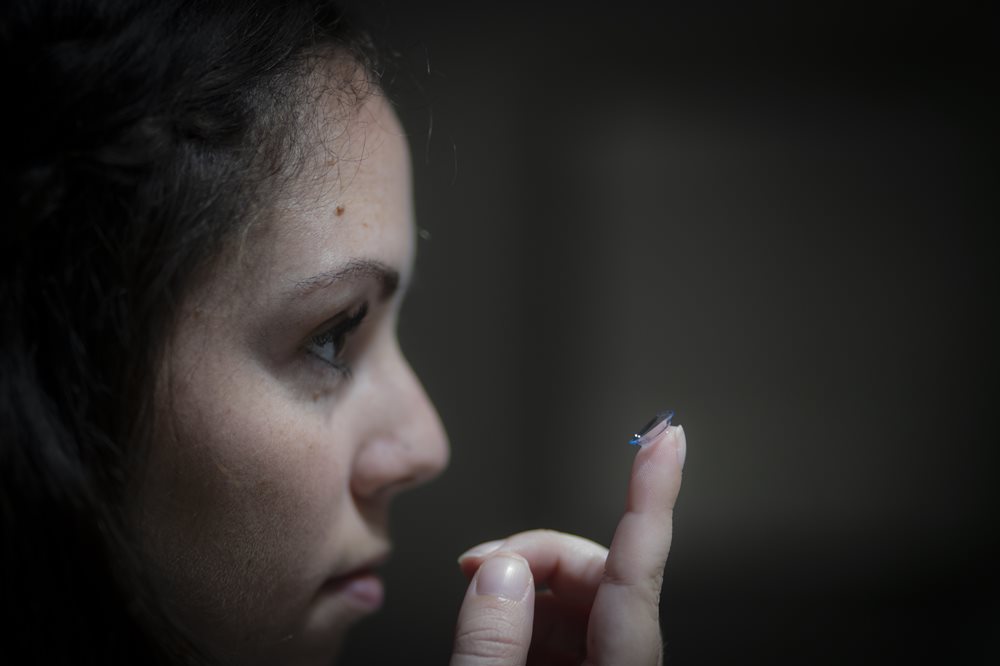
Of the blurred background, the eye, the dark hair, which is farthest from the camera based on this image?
the blurred background

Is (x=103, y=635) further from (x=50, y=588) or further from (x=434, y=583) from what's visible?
(x=434, y=583)

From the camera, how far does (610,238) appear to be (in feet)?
4.66

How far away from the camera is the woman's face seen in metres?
0.48

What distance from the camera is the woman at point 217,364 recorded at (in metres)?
0.42

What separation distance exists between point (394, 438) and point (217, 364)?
Result: 0.56 feet

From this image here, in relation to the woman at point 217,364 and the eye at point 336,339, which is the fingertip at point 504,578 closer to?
the woman at point 217,364

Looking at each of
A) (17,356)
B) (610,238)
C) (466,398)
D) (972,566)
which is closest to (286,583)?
(17,356)

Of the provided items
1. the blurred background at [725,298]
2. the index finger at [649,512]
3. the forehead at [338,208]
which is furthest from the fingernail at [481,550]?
the blurred background at [725,298]

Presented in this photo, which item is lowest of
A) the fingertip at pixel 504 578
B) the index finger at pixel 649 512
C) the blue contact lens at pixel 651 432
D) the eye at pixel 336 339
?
the fingertip at pixel 504 578

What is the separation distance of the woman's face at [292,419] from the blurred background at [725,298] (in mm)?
829

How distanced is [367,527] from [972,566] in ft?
4.49

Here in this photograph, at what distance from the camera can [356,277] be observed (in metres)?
0.52

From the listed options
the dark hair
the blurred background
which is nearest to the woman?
the dark hair

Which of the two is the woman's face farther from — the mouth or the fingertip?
the fingertip
